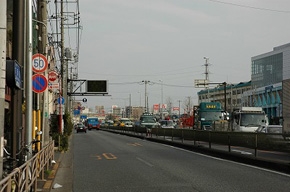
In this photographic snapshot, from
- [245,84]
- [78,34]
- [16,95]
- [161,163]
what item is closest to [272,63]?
[245,84]

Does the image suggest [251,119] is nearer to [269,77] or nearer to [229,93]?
[269,77]

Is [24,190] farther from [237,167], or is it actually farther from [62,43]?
[62,43]

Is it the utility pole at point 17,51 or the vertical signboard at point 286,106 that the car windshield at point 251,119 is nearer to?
the vertical signboard at point 286,106

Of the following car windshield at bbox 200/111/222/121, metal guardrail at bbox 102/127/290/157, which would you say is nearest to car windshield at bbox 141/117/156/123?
car windshield at bbox 200/111/222/121

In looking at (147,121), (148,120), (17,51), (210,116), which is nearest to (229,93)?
(148,120)

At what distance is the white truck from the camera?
34375 millimetres

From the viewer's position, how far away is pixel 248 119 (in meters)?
34.7

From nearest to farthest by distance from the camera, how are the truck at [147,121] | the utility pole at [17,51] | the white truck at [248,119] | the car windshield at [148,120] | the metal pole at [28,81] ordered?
the utility pole at [17,51], the metal pole at [28,81], the white truck at [248,119], the truck at [147,121], the car windshield at [148,120]

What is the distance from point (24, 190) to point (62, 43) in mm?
31540

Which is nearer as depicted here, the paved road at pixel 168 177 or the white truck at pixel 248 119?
the paved road at pixel 168 177

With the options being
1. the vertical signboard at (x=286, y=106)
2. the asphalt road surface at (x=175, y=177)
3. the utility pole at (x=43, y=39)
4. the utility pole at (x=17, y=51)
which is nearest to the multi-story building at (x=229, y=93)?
the vertical signboard at (x=286, y=106)

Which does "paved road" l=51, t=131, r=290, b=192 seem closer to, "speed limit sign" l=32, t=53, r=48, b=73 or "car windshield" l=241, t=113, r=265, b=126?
"speed limit sign" l=32, t=53, r=48, b=73

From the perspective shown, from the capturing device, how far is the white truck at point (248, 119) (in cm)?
3438

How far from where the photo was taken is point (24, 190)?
8172mm
